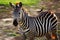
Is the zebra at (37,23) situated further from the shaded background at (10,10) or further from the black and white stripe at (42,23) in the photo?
the shaded background at (10,10)

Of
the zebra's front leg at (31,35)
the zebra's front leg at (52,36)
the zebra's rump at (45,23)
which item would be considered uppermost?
the zebra's rump at (45,23)

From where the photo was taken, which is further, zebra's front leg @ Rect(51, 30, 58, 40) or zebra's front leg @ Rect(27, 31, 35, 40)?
zebra's front leg @ Rect(51, 30, 58, 40)

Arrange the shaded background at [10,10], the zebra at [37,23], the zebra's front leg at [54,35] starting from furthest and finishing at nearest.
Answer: the shaded background at [10,10] → the zebra's front leg at [54,35] → the zebra at [37,23]

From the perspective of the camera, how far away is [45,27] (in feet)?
25.4

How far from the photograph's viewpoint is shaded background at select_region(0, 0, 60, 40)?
9445 millimetres

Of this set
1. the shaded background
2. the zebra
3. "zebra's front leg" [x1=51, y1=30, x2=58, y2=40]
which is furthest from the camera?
the shaded background

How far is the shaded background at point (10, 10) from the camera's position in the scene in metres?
9.45

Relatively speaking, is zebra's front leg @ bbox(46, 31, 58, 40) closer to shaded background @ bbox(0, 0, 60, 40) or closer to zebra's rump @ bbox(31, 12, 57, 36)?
zebra's rump @ bbox(31, 12, 57, 36)

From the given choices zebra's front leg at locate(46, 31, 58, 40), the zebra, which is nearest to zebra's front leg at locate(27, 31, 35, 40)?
the zebra

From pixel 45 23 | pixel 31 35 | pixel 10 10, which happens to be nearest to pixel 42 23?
pixel 45 23

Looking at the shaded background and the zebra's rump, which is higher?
the zebra's rump

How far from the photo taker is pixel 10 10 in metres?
12.4

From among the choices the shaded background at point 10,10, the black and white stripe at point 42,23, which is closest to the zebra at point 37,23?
the black and white stripe at point 42,23

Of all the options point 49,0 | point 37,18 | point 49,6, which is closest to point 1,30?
point 37,18
